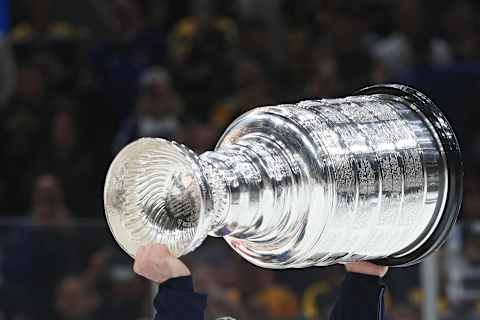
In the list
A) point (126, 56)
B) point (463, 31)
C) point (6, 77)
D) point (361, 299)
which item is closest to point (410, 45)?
point (463, 31)

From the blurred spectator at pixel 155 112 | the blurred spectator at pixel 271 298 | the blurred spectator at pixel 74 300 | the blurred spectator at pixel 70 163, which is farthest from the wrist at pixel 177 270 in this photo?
the blurred spectator at pixel 70 163

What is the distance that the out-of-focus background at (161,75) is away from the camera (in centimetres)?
587

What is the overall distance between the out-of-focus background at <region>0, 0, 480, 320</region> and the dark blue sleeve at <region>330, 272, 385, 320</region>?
2323mm

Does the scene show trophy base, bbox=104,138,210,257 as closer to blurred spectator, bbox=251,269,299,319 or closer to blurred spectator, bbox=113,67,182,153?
blurred spectator, bbox=251,269,299,319

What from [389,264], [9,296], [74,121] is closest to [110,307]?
[9,296]

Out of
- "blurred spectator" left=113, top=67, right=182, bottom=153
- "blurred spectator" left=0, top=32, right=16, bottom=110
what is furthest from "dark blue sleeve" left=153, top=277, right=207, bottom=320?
"blurred spectator" left=0, top=32, right=16, bottom=110

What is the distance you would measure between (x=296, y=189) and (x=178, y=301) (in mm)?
300

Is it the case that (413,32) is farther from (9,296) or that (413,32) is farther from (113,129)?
(9,296)

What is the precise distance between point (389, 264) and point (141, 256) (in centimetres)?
59

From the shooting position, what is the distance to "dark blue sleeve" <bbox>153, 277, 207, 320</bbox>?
7.37ft

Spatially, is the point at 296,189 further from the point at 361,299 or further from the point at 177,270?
the point at 361,299

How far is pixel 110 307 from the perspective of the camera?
16.0 feet

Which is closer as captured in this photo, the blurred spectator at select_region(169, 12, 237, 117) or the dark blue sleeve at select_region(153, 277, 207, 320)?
the dark blue sleeve at select_region(153, 277, 207, 320)

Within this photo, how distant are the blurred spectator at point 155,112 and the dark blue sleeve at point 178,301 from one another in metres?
3.74
